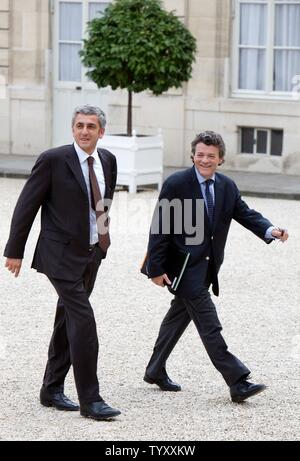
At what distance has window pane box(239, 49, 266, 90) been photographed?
20.4 m

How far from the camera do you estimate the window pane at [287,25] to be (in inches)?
790

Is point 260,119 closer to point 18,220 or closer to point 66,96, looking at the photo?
point 66,96

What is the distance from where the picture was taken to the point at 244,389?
7660mm

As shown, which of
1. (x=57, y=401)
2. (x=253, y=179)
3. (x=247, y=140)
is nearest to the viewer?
(x=57, y=401)

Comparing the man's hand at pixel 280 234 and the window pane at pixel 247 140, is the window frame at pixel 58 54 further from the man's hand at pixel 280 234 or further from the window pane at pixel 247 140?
the man's hand at pixel 280 234

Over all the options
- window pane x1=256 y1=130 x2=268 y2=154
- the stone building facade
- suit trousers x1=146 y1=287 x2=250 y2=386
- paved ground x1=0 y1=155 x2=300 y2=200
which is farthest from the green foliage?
suit trousers x1=146 y1=287 x2=250 y2=386

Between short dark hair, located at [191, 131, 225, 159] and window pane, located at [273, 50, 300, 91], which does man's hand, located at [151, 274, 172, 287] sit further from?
window pane, located at [273, 50, 300, 91]

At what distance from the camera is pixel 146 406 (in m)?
7.64

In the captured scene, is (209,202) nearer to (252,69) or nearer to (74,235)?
(74,235)

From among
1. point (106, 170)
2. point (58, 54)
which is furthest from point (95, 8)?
point (106, 170)

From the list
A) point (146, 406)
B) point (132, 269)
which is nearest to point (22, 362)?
point (146, 406)

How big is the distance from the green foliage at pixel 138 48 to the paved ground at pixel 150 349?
3.94 meters

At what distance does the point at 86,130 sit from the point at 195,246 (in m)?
0.93
